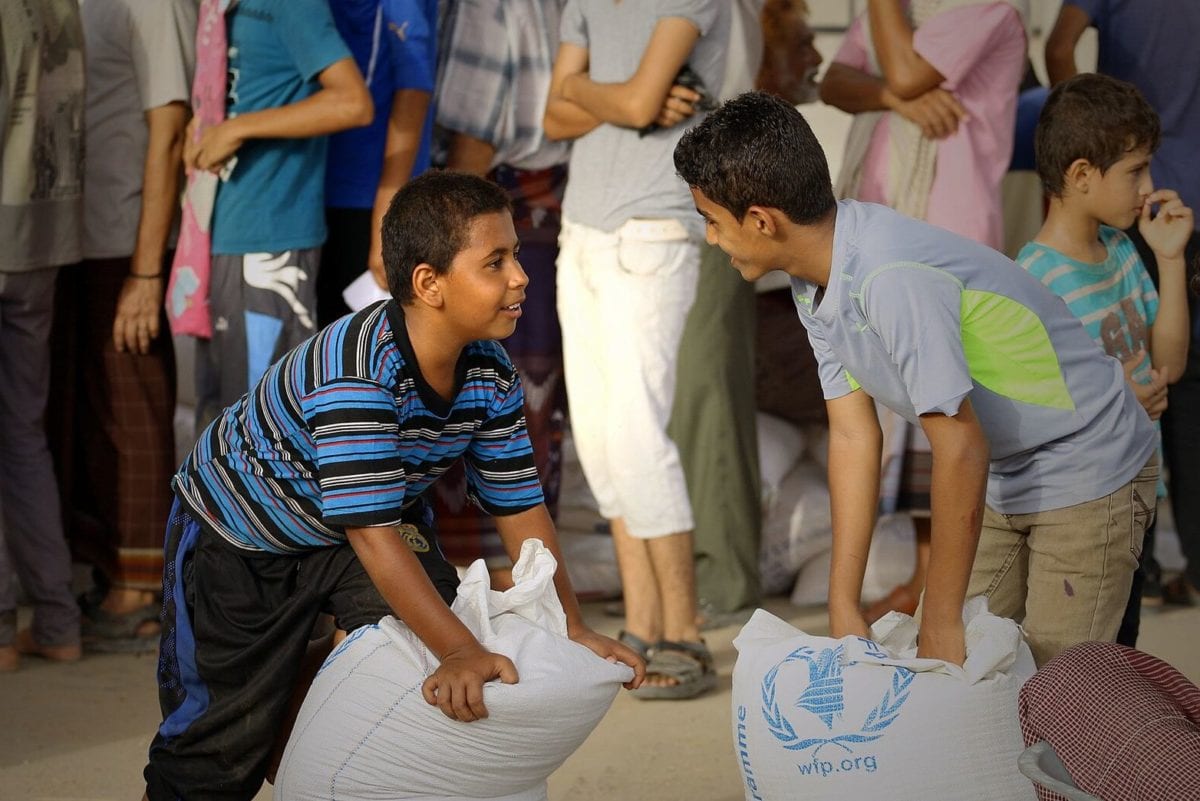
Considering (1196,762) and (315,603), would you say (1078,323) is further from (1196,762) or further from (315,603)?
(315,603)

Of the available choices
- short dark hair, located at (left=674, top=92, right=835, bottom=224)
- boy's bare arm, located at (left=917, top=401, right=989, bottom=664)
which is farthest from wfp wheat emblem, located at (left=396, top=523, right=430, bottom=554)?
boy's bare arm, located at (left=917, top=401, right=989, bottom=664)

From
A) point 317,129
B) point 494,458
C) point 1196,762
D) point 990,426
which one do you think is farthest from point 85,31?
point 1196,762

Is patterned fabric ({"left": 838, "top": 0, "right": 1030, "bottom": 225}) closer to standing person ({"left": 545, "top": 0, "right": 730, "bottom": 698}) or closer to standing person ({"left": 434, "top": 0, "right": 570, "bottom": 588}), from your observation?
standing person ({"left": 545, "top": 0, "right": 730, "bottom": 698})

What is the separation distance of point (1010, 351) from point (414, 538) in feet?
3.39

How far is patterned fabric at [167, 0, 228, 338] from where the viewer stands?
150 inches

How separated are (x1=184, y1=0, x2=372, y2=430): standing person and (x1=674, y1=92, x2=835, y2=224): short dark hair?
162 cm

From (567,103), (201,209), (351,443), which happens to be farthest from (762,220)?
(201,209)

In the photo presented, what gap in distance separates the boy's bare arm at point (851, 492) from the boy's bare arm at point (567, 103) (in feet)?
5.09

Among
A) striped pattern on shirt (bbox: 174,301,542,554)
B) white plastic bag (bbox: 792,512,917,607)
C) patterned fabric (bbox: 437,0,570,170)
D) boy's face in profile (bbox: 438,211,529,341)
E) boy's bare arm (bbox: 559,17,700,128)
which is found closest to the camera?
striped pattern on shirt (bbox: 174,301,542,554)

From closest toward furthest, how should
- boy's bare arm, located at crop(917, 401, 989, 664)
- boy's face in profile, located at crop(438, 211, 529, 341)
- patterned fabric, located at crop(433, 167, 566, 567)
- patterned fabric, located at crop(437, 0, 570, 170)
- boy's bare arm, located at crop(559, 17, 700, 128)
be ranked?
boy's bare arm, located at crop(917, 401, 989, 664)
boy's face in profile, located at crop(438, 211, 529, 341)
boy's bare arm, located at crop(559, 17, 700, 128)
patterned fabric, located at crop(437, 0, 570, 170)
patterned fabric, located at crop(433, 167, 566, 567)

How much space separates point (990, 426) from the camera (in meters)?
2.42

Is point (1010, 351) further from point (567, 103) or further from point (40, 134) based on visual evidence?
point (40, 134)

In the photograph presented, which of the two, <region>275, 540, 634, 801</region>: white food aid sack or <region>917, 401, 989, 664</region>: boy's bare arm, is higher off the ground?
<region>917, 401, 989, 664</region>: boy's bare arm

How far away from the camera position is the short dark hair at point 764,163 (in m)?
2.28
